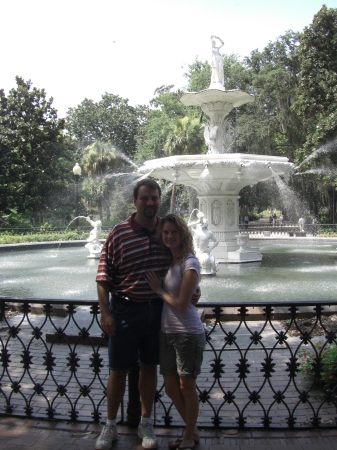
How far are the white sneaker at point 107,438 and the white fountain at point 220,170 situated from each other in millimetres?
9594

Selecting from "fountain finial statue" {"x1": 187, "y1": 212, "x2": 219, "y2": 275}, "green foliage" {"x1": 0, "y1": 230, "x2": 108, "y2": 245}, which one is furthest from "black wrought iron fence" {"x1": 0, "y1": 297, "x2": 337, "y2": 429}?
"green foliage" {"x1": 0, "y1": 230, "x2": 108, "y2": 245}

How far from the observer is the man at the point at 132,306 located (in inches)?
120

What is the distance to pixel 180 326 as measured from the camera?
9.68ft

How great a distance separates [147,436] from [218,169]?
10.1 metres

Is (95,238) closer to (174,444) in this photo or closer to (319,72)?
(174,444)

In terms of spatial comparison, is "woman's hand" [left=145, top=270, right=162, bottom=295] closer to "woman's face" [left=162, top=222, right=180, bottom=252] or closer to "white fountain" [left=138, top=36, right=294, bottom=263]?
"woman's face" [left=162, top=222, right=180, bottom=252]

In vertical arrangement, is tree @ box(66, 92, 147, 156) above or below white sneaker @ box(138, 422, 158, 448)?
above

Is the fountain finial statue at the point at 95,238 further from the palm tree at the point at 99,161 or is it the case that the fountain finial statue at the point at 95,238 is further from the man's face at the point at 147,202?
the palm tree at the point at 99,161

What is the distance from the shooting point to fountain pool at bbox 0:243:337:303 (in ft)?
27.8

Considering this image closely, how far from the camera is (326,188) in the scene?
32094 millimetres

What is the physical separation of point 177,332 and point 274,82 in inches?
1290

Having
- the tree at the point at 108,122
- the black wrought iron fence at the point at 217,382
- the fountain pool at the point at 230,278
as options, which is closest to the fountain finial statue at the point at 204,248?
the fountain pool at the point at 230,278

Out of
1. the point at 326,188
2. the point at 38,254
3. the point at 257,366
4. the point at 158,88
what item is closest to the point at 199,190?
the point at 38,254

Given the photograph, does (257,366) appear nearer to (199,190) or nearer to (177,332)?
(177,332)
